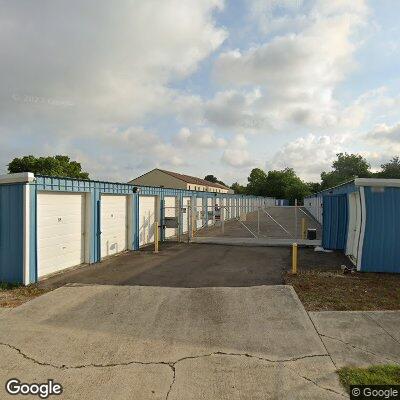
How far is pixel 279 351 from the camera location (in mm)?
5480

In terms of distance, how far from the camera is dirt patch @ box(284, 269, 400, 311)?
25.0 feet

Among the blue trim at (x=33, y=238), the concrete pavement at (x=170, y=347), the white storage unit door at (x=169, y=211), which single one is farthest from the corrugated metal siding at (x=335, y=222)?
the blue trim at (x=33, y=238)

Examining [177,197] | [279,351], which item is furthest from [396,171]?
[279,351]

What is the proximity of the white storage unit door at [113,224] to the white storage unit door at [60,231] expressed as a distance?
1252mm

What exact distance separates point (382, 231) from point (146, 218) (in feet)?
36.3

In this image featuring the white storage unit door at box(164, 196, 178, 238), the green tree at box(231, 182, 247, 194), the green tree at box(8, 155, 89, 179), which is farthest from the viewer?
the green tree at box(231, 182, 247, 194)

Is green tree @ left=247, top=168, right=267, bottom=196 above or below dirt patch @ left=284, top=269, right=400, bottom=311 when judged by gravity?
above

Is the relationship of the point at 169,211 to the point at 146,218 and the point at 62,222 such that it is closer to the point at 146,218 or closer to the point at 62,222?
the point at 146,218

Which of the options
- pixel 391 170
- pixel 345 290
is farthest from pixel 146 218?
pixel 391 170

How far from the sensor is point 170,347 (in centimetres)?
566

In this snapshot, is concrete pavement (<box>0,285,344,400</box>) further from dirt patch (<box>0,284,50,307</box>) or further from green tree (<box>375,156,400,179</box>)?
green tree (<box>375,156,400,179</box>)

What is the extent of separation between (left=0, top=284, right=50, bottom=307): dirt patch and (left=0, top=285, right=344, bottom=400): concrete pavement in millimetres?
424

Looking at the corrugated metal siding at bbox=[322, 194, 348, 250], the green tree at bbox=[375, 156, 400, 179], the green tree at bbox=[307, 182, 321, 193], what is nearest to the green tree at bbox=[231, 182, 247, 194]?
the green tree at bbox=[307, 182, 321, 193]

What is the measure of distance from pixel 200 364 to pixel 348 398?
6.69ft
